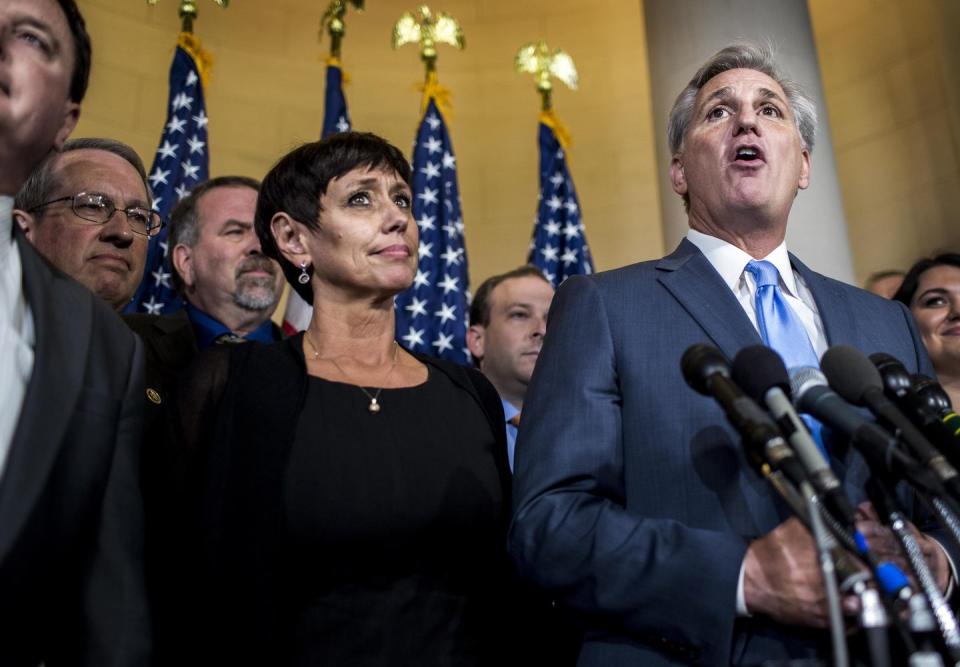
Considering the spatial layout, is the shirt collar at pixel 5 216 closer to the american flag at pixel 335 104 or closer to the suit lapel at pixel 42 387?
the suit lapel at pixel 42 387

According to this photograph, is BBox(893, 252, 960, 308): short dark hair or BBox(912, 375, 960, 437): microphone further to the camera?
BBox(893, 252, 960, 308): short dark hair

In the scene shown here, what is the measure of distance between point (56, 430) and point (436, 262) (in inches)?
146

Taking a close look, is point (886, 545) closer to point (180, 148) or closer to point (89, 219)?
point (89, 219)

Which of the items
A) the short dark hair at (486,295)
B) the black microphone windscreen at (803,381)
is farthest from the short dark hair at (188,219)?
the black microphone windscreen at (803,381)

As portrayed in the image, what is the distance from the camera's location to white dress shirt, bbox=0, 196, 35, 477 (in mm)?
1270

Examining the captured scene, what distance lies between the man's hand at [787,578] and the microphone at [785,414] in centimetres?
18

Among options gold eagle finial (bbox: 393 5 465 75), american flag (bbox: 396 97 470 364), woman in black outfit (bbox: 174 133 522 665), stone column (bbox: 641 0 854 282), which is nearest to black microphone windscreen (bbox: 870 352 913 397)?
woman in black outfit (bbox: 174 133 522 665)

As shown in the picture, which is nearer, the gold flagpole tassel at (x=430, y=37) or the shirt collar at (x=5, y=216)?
the shirt collar at (x=5, y=216)

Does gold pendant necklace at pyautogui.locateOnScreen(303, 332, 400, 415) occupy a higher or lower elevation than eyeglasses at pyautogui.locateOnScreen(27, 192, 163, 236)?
lower

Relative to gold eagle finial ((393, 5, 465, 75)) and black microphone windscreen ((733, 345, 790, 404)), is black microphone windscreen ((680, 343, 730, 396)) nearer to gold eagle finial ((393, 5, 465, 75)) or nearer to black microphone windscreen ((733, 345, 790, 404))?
black microphone windscreen ((733, 345, 790, 404))

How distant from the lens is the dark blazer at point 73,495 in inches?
48.1

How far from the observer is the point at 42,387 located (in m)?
1.27

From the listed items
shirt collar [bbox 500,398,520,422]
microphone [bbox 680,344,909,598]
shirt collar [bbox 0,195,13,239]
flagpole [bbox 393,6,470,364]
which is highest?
flagpole [bbox 393,6,470,364]

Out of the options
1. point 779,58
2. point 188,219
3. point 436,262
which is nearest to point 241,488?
point 188,219
